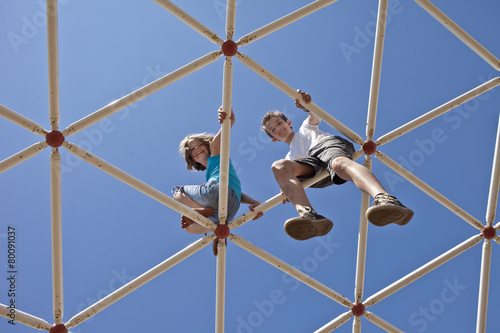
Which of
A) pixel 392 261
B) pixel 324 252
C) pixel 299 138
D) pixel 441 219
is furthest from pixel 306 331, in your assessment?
pixel 299 138

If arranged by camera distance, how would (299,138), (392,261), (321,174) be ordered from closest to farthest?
(321,174) → (299,138) → (392,261)

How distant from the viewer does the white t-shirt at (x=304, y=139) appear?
10.0 meters

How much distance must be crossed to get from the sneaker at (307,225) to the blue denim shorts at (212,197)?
2.00 metres

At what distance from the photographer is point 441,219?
1362 cm

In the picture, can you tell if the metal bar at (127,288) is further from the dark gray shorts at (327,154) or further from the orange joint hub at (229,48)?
the orange joint hub at (229,48)

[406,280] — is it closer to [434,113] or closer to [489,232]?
[489,232]

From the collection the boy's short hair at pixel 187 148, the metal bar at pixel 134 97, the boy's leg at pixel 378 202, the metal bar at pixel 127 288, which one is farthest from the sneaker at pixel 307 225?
the boy's short hair at pixel 187 148

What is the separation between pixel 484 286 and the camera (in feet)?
37.1

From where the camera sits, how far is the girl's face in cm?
1041

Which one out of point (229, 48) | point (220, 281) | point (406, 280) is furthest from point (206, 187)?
point (406, 280)

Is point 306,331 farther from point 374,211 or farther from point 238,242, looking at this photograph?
point 374,211

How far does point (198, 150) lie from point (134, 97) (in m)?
1.80

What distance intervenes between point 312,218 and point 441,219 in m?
6.88

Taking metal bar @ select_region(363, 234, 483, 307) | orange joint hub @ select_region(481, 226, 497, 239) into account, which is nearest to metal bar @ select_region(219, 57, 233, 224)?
metal bar @ select_region(363, 234, 483, 307)
